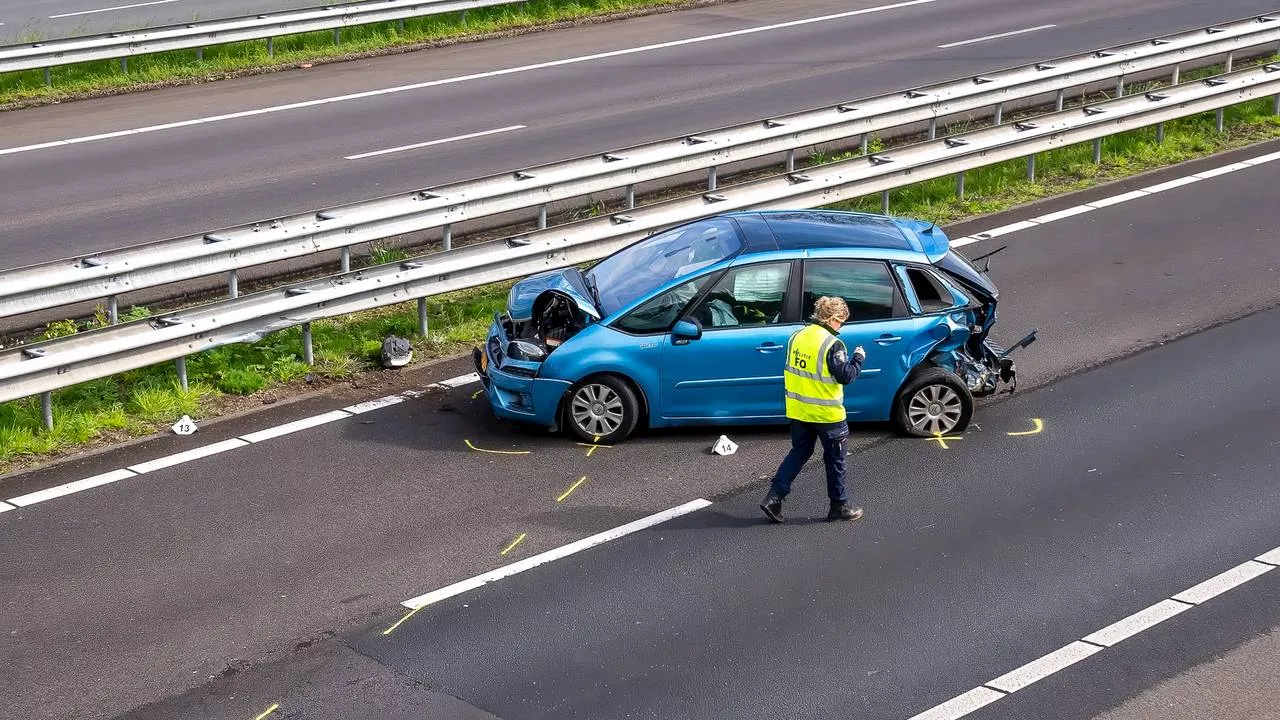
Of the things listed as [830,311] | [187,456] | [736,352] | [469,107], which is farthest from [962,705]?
[469,107]

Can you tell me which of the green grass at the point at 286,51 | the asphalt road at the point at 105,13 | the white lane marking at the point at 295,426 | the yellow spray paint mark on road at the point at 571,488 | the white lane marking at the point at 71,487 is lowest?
the yellow spray paint mark on road at the point at 571,488

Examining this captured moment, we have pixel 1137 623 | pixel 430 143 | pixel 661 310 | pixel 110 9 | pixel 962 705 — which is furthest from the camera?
pixel 110 9

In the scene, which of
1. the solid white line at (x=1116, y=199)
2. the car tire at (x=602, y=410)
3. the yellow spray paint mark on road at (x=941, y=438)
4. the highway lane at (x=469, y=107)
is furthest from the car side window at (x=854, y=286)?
the highway lane at (x=469, y=107)

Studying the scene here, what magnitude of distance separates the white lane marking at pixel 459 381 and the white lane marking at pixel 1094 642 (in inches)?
209

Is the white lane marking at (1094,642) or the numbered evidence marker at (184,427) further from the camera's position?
the numbered evidence marker at (184,427)

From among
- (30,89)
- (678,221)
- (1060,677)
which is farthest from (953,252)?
(30,89)

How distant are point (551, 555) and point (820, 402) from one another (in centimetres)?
188

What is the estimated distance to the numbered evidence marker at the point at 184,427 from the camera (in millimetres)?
10570

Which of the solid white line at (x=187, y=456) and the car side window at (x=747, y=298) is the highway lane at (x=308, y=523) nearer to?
the solid white line at (x=187, y=456)

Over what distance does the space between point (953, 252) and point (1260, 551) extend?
11.0 ft

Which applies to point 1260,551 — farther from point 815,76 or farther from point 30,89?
point 30,89

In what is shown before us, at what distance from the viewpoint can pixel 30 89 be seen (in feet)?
68.0

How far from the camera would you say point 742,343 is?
1022 cm

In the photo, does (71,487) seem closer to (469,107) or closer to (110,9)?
(469,107)
